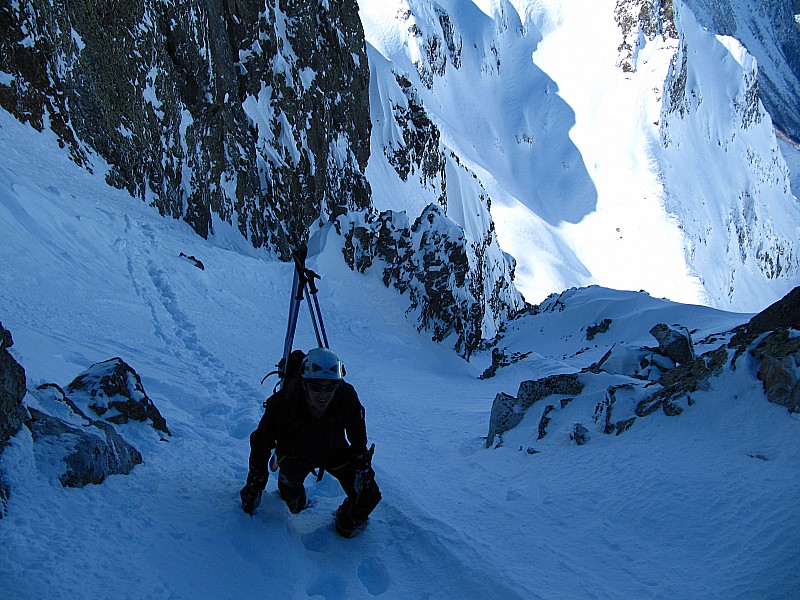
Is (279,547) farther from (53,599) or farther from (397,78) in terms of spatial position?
(397,78)

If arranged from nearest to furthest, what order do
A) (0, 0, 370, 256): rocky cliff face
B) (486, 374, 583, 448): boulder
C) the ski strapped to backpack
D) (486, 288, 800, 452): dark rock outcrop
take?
the ski strapped to backpack
(486, 288, 800, 452): dark rock outcrop
(486, 374, 583, 448): boulder
(0, 0, 370, 256): rocky cliff face

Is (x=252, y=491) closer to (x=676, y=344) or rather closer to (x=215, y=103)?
(x=676, y=344)

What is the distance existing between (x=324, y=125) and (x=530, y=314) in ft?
49.2

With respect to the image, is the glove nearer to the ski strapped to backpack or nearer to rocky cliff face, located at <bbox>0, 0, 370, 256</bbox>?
the ski strapped to backpack

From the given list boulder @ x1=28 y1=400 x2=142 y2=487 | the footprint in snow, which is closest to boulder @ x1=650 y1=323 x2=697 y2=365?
the footprint in snow

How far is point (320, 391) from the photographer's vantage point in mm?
3432

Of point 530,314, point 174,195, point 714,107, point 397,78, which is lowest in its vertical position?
point 530,314

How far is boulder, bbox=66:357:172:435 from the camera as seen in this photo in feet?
14.2

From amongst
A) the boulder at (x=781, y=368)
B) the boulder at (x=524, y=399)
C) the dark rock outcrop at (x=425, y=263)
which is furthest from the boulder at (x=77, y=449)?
the dark rock outcrop at (x=425, y=263)

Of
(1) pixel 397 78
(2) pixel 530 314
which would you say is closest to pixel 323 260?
(2) pixel 530 314

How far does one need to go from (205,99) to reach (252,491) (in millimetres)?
20732

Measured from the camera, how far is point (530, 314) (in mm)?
31688

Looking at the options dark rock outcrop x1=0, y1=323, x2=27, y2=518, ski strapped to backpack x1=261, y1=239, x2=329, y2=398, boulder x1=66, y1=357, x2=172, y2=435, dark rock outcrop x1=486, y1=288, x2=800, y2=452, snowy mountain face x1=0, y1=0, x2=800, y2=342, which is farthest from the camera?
snowy mountain face x1=0, y1=0, x2=800, y2=342

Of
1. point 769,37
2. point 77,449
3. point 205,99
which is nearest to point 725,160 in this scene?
point 769,37
